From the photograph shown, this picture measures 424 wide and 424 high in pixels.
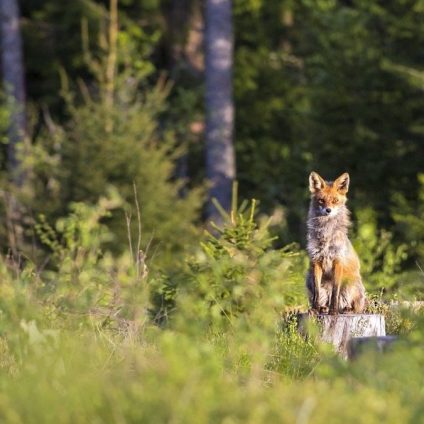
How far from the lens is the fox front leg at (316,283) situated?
11344 mm

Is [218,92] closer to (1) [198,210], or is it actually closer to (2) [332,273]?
(1) [198,210]

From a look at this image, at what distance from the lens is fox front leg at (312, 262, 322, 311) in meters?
11.3

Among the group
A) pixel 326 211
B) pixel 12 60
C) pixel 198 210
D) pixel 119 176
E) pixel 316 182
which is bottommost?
pixel 198 210

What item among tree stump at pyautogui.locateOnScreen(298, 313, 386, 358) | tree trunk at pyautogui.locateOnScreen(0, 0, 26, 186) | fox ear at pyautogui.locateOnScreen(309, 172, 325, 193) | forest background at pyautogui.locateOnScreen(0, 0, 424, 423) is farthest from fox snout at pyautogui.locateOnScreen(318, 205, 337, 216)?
tree trunk at pyautogui.locateOnScreen(0, 0, 26, 186)

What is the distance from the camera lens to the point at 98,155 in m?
21.2

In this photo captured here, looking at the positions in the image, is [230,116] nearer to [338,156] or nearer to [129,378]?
[338,156]

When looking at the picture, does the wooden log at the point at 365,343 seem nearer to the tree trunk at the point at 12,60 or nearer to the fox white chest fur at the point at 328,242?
the fox white chest fur at the point at 328,242

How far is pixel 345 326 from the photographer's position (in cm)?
1100

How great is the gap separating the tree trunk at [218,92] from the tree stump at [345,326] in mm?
15114

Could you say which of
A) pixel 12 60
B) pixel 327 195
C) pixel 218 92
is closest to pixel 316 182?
pixel 327 195

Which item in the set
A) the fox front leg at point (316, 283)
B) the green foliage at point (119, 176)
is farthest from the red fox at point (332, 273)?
the green foliage at point (119, 176)

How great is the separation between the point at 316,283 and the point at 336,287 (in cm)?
21

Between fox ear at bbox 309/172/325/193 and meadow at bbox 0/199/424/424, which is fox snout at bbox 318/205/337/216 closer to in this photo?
fox ear at bbox 309/172/325/193

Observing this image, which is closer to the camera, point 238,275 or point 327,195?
point 327,195
